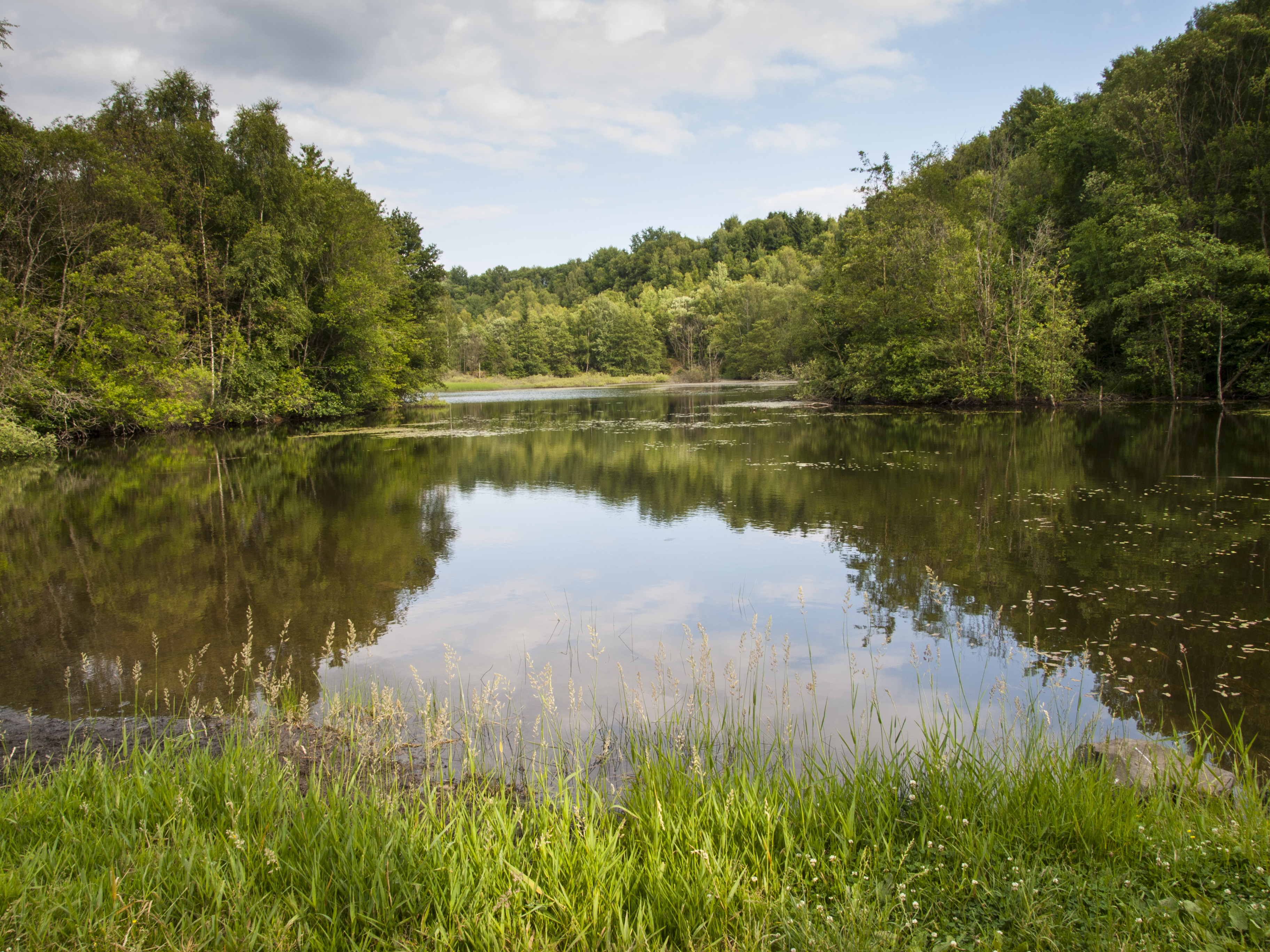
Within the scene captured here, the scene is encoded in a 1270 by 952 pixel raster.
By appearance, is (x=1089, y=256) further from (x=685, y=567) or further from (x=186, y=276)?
(x=186, y=276)

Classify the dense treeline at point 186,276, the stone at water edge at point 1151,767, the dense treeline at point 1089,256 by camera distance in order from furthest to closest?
the dense treeline at point 1089,256
the dense treeline at point 186,276
the stone at water edge at point 1151,767

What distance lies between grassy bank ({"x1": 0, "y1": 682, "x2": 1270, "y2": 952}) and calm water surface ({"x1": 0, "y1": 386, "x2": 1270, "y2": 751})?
1108mm

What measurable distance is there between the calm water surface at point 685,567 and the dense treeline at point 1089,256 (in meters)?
12.8

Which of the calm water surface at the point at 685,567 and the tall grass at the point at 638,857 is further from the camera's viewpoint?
the calm water surface at the point at 685,567

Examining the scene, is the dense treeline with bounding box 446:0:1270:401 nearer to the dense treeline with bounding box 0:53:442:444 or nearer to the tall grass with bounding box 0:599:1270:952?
the dense treeline with bounding box 0:53:442:444

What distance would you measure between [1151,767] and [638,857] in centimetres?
273

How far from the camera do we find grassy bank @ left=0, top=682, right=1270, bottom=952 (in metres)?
2.57

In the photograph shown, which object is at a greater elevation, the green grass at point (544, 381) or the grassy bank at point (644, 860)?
the green grass at point (544, 381)

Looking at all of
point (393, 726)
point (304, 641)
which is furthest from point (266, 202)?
point (393, 726)

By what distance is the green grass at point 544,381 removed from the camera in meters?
86.9

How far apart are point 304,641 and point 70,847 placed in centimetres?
438

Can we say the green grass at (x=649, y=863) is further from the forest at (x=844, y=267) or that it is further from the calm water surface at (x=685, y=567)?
the forest at (x=844, y=267)

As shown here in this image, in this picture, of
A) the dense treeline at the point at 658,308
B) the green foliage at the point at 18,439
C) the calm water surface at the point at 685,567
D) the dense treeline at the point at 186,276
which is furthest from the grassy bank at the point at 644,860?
the dense treeline at the point at 658,308

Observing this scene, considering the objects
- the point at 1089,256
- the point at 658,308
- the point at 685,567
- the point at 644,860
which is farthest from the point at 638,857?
the point at 658,308
